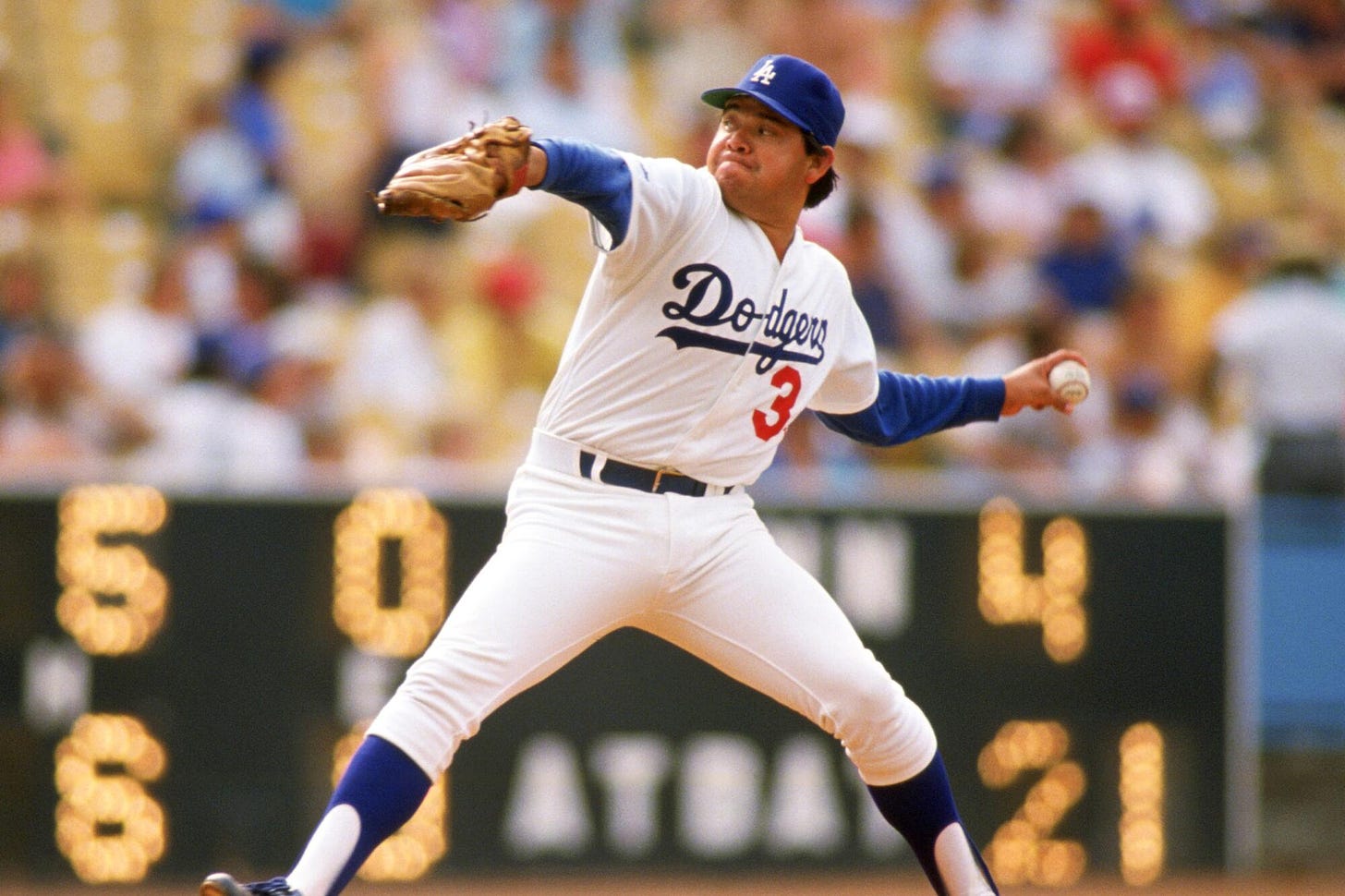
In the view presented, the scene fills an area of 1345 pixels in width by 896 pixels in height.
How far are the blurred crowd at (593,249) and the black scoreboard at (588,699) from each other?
294mm

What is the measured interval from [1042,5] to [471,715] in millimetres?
9484

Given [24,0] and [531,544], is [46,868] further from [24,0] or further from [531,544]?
[24,0]

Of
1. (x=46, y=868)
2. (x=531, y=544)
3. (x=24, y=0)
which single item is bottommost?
(x=46, y=868)

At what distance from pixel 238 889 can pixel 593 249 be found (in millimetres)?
6910

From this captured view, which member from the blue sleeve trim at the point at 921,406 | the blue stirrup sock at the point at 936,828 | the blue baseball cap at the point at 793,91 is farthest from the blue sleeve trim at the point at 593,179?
the blue stirrup sock at the point at 936,828

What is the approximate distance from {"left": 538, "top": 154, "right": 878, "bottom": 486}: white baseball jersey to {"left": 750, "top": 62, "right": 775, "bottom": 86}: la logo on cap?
10.0 inches

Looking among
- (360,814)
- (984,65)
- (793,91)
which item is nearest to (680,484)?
(793,91)

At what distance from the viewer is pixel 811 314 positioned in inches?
186

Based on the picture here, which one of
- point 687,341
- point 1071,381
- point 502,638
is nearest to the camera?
point 502,638

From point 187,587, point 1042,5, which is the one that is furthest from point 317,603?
point 1042,5

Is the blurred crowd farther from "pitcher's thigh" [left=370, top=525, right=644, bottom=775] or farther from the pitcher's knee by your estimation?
"pitcher's thigh" [left=370, top=525, right=644, bottom=775]

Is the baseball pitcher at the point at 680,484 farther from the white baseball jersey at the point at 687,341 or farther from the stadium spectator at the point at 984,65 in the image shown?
the stadium spectator at the point at 984,65

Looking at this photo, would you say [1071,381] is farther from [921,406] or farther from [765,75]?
[765,75]

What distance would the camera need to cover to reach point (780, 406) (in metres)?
4.75
